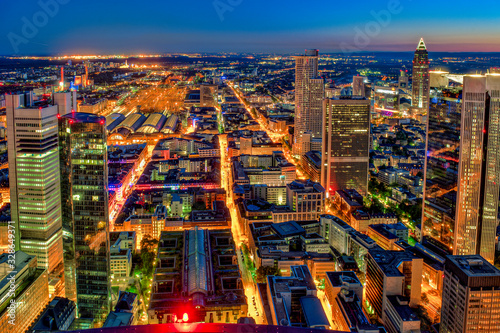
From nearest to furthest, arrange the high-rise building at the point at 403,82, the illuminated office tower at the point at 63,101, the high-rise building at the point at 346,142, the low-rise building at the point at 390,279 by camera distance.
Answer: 1. the low-rise building at the point at 390,279
2. the illuminated office tower at the point at 63,101
3. the high-rise building at the point at 346,142
4. the high-rise building at the point at 403,82

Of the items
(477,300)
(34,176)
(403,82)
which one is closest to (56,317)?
(34,176)

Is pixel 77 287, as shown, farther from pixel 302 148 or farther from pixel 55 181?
pixel 302 148

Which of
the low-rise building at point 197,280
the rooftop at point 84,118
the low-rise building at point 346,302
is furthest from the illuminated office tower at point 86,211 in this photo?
the low-rise building at point 346,302

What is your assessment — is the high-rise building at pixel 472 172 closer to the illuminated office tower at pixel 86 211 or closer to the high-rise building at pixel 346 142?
the high-rise building at pixel 346 142

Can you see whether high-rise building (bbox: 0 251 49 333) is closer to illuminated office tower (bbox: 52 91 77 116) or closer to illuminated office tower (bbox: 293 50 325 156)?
illuminated office tower (bbox: 52 91 77 116)

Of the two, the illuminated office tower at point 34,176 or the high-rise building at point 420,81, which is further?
the high-rise building at point 420,81

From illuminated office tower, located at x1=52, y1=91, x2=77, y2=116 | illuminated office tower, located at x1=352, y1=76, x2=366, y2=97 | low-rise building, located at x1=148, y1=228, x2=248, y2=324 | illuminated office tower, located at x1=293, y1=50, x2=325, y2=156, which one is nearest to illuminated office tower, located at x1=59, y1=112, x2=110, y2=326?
illuminated office tower, located at x1=52, y1=91, x2=77, y2=116
